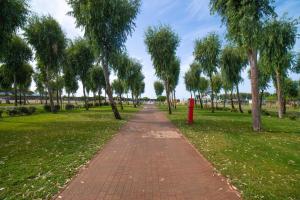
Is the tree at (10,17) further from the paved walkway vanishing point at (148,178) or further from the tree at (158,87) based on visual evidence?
the tree at (158,87)

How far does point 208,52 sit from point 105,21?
1800 centimetres

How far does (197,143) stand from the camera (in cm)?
1138

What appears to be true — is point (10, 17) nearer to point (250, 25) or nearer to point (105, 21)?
point (105, 21)

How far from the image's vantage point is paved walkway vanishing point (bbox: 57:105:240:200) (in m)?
5.41

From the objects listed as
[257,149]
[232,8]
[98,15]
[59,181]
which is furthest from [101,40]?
[59,181]

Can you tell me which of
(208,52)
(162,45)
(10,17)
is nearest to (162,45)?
(162,45)

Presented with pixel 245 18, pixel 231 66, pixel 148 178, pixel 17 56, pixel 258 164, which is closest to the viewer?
pixel 148 178

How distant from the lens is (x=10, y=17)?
18.5 meters

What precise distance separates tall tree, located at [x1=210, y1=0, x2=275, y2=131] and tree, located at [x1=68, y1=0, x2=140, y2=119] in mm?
9467

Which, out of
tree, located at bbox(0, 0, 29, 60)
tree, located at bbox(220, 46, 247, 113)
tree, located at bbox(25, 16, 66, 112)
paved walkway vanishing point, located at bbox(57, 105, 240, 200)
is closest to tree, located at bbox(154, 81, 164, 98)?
tree, located at bbox(220, 46, 247, 113)

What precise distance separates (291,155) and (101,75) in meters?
52.5

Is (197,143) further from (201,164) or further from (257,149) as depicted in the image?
(201,164)

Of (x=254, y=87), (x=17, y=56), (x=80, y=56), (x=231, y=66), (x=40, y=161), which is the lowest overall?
(x=40, y=161)

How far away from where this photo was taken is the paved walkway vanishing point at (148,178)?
213 inches
